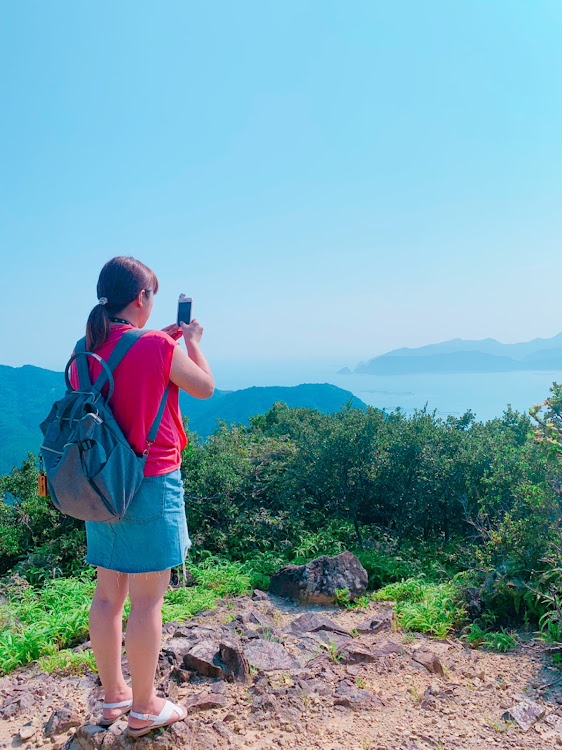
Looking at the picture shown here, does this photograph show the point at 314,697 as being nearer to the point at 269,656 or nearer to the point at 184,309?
the point at 269,656

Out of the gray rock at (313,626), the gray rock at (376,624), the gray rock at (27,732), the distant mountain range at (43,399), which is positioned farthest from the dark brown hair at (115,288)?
the distant mountain range at (43,399)

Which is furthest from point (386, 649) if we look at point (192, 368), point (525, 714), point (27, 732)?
point (192, 368)

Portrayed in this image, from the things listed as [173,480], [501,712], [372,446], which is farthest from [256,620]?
[372,446]

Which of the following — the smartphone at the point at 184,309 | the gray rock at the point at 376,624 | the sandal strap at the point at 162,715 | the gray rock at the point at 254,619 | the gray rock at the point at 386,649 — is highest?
the smartphone at the point at 184,309

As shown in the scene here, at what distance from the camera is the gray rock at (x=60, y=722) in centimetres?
270

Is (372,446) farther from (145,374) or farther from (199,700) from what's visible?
(145,374)

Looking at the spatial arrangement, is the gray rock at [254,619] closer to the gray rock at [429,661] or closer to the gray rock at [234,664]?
the gray rock at [234,664]

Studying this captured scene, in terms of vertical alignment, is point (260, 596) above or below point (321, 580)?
below

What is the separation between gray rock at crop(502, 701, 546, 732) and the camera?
2715mm

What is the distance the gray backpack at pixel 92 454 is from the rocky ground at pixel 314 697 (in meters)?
1.13

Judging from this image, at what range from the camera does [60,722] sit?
2.72m

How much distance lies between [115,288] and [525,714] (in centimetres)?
280

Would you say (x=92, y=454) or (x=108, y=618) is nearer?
(x=92, y=454)

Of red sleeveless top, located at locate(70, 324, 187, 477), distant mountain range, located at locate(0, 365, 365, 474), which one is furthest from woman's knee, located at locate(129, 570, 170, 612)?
distant mountain range, located at locate(0, 365, 365, 474)
